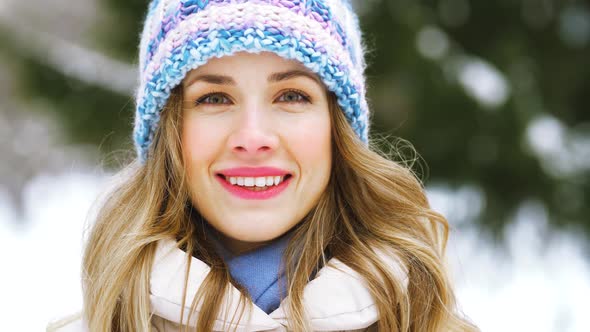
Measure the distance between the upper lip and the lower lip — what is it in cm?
3

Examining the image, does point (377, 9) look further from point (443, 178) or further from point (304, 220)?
point (304, 220)

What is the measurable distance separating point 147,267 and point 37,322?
201cm

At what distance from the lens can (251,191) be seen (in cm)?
169

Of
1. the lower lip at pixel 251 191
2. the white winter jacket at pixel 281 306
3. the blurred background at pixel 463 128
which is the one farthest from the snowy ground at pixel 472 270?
the lower lip at pixel 251 191

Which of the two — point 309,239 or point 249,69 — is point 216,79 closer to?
point 249,69

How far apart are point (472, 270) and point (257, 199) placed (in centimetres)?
283

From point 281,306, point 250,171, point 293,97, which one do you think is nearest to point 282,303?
point 281,306

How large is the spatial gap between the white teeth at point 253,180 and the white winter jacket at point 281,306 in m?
0.21

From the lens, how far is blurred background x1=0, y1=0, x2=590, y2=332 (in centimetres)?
374

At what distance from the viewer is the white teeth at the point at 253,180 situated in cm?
168

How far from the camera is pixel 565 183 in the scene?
394 cm

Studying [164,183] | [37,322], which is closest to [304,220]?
[164,183]

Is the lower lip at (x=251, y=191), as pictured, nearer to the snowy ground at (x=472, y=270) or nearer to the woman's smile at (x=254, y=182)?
the woman's smile at (x=254, y=182)

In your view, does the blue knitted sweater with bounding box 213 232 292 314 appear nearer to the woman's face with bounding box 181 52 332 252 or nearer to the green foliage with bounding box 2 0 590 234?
the woman's face with bounding box 181 52 332 252
